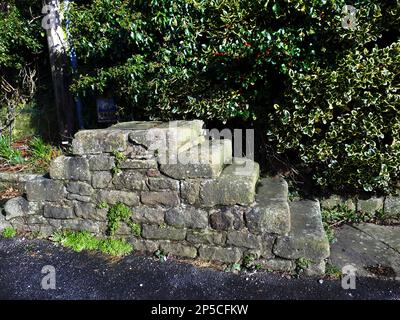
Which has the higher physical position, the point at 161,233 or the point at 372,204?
the point at 372,204

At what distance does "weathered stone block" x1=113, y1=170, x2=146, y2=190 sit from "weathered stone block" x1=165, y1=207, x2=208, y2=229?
37 cm

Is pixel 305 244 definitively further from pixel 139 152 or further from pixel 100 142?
pixel 100 142

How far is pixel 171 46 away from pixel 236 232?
2233 mm

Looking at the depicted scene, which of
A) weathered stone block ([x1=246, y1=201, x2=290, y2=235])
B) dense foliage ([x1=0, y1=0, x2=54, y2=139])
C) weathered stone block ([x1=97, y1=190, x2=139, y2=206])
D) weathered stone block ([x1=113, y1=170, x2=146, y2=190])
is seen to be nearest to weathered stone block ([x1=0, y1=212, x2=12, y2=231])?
weathered stone block ([x1=97, y1=190, x2=139, y2=206])

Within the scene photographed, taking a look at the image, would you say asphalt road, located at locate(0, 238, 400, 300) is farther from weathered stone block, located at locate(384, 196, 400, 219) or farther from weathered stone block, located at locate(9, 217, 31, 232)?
weathered stone block, located at locate(384, 196, 400, 219)

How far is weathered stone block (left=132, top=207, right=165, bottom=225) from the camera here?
10.2ft

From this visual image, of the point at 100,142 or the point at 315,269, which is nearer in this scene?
the point at 315,269

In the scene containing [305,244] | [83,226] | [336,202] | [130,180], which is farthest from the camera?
[336,202]

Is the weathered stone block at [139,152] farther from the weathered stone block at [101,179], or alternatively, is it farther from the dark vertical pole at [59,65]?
the dark vertical pole at [59,65]

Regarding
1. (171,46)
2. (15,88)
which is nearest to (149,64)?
(171,46)

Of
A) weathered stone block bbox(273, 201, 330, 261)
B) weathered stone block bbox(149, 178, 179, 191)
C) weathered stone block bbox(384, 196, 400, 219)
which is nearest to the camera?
weathered stone block bbox(273, 201, 330, 261)

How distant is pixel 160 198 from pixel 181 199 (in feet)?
0.64

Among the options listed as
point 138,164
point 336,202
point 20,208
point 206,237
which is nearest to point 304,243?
point 206,237

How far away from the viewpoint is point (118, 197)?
10.5ft
